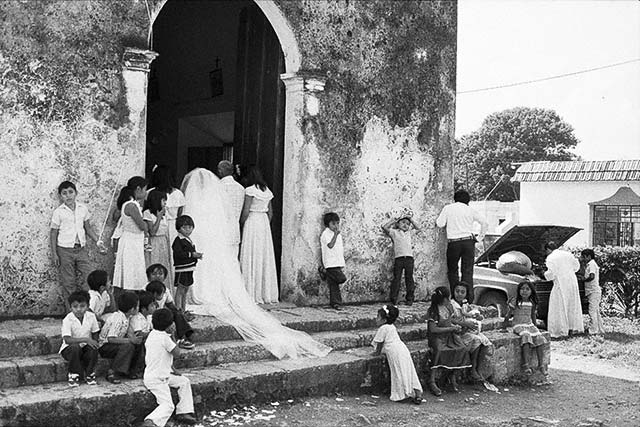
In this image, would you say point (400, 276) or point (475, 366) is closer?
point (475, 366)

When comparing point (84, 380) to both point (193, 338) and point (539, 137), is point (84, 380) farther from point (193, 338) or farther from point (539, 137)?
point (539, 137)

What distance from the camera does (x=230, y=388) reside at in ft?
20.5

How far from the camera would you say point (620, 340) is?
11.6 m

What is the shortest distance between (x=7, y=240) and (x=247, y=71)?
4.11 m

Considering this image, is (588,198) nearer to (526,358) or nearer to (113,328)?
(526,358)

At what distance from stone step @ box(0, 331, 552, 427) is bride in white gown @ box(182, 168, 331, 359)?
213 millimetres

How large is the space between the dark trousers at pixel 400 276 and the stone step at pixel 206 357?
71cm

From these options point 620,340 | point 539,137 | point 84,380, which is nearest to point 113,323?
point 84,380

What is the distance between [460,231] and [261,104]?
2.94 m

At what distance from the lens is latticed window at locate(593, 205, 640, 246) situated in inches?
885

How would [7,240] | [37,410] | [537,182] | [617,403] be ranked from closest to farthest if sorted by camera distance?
[37,410]
[7,240]
[617,403]
[537,182]

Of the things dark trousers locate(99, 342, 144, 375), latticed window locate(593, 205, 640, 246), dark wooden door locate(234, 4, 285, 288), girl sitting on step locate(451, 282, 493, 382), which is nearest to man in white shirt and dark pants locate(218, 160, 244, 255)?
dark wooden door locate(234, 4, 285, 288)

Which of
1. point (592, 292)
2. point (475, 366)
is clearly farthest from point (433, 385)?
point (592, 292)

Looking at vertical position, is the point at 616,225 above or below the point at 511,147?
below
